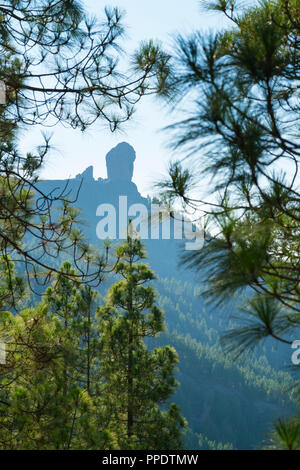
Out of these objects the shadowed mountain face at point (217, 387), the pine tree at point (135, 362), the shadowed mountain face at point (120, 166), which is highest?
the shadowed mountain face at point (120, 166)

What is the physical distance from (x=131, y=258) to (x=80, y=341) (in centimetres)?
151

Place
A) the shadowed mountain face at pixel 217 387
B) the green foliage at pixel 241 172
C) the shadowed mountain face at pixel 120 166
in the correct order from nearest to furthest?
the green foliage at pixel 241 172
the shadowed mountain face at pixel 217 387
the shadowed mountain face at pixel 120 166

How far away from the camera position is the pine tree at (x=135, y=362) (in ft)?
16.4

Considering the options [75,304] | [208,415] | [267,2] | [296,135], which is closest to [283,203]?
[296,135]

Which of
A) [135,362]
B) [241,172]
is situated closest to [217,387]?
[135,362]

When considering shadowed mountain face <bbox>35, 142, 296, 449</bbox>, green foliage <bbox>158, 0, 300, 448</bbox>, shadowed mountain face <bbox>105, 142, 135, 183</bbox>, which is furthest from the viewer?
shadowed mountain face <bbox>105, 142, 135, 183</bbox>

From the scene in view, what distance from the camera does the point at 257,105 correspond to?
1.65 meters

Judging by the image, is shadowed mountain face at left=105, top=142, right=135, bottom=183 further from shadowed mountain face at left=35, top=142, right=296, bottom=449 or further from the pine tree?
the pine tree

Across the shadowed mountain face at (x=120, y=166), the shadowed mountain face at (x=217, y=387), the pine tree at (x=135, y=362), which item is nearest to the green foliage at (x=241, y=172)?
the pine tree at (x=135, y=362)

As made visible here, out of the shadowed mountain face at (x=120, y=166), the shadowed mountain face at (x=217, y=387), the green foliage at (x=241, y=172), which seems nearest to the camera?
the green foliage at (x=241, y=172)

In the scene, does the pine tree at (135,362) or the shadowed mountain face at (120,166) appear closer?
the pine tree at (135,362)

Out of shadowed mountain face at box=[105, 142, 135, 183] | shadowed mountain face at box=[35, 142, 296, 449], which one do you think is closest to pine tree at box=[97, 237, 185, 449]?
shadowed mountain face at box=[35, 142, 296, 449]

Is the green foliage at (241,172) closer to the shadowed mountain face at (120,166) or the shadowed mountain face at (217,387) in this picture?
the shadowed mountain face at (217,387)

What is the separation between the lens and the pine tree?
5008 millimetres
